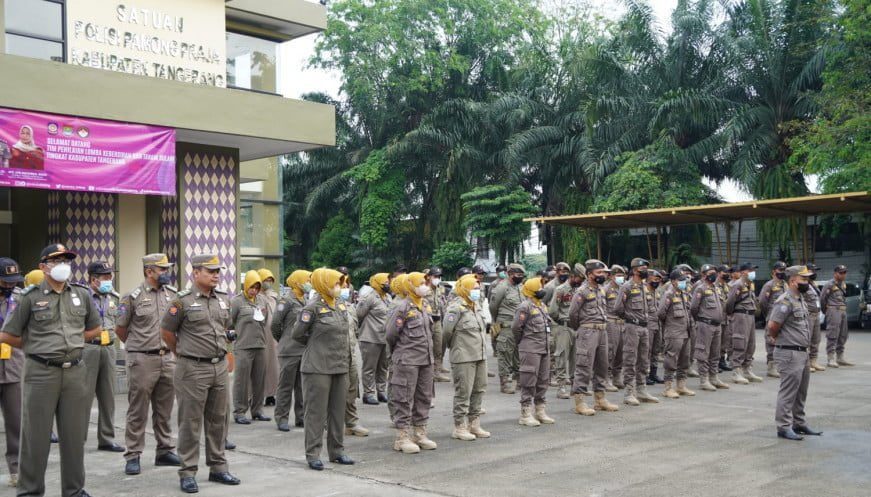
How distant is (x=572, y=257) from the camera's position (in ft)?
102

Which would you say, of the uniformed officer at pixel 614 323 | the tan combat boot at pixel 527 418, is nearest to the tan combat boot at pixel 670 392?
the uniformed officer at pixel 614 323

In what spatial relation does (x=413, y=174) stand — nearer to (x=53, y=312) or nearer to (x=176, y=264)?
(x=176, y=264)

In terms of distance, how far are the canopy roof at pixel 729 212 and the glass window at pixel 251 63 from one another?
31.1 feet

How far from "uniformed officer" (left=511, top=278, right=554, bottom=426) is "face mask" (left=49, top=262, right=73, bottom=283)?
5.26 meters

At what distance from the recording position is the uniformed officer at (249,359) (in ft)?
35.5

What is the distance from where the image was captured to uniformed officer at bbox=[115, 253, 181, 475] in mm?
8289

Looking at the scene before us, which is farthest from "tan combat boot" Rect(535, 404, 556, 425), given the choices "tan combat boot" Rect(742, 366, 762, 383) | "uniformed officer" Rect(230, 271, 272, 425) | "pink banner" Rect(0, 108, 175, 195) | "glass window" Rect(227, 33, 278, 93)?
"glass window" Rect(227, 33, 278, 93)

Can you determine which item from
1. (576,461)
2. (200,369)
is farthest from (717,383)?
(200,369)

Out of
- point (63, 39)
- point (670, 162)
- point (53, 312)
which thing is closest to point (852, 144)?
point (670, 162)

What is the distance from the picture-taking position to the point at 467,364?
9.52 meters

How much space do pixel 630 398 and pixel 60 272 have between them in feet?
25.3

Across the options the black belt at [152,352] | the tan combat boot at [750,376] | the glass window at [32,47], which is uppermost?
the glass window at [32,47]

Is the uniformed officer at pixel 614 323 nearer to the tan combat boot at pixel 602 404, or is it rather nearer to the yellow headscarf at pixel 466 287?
the tan combat boot at pixel 602 404

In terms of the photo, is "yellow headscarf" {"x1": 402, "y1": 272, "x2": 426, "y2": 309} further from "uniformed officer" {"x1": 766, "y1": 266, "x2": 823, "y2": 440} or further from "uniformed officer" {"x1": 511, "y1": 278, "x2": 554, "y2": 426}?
"uniformed officer" {"x1": 766, "y1": 266, "x2": 823, "y2": 440}
